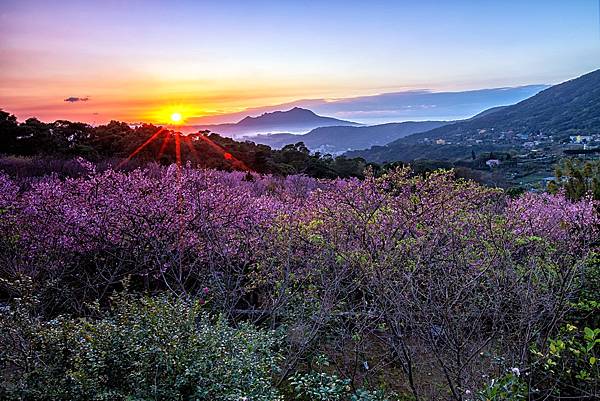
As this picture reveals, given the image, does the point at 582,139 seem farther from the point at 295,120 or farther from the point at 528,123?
the point at 295,120

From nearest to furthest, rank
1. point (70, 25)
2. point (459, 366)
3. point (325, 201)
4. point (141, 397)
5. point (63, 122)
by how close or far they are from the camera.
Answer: point (141, 397) < point (459, 366) < point (325, 201) < point (70, 25) < point (63, 122)

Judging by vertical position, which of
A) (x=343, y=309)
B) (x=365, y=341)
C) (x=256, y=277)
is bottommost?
(x=365, y=341)

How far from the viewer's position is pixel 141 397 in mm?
2867

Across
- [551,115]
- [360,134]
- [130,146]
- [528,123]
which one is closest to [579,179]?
[130,146]

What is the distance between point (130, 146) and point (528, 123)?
62.5m

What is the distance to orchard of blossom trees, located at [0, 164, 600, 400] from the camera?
4082 mm

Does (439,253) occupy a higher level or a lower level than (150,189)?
lower

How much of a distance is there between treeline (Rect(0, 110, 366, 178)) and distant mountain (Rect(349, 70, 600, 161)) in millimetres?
24291

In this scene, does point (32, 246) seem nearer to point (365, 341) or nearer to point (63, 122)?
point (365, 341)

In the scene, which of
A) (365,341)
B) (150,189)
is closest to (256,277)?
(365,341)

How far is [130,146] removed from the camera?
859 inches

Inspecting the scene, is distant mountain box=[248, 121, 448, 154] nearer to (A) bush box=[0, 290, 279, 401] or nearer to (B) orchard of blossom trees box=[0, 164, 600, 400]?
(B) orchard of blossom trees box=[0, 164, 600, 400]

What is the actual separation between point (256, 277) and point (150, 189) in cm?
210

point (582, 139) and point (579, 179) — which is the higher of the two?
point (579, 179)
